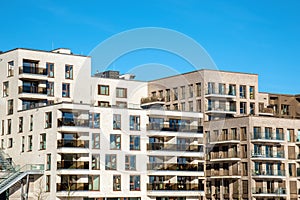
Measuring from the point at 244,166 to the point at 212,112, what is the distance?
32.6 ft

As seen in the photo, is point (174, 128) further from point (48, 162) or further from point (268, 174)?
point (48, 162)

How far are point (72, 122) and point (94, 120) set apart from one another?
102 inches

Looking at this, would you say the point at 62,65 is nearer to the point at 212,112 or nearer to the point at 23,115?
the point at 23,115

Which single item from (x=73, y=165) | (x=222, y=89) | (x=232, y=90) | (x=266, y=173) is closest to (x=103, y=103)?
(x=73, y=165)

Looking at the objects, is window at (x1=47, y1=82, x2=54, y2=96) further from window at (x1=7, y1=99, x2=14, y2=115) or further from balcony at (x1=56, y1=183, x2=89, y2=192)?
balcony at (x1=56, y1=183, x2=89, y2=192)

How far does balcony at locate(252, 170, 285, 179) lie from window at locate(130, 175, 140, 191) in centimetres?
1582

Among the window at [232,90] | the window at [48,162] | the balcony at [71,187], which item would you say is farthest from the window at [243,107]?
the window at [48,162]

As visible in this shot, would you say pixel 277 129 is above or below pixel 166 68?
below

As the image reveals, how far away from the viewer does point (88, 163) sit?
64.7 metres

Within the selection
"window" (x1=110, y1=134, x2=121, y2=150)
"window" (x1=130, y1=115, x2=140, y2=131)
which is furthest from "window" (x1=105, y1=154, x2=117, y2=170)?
"window" (x1=130, y1=115, x2=140, y2=131)

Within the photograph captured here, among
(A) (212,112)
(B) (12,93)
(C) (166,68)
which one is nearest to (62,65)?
(B) (12,93)

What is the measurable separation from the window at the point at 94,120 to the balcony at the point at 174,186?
961cm

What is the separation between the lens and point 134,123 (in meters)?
69.1

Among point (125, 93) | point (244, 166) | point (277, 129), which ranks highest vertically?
point (125, 93)
